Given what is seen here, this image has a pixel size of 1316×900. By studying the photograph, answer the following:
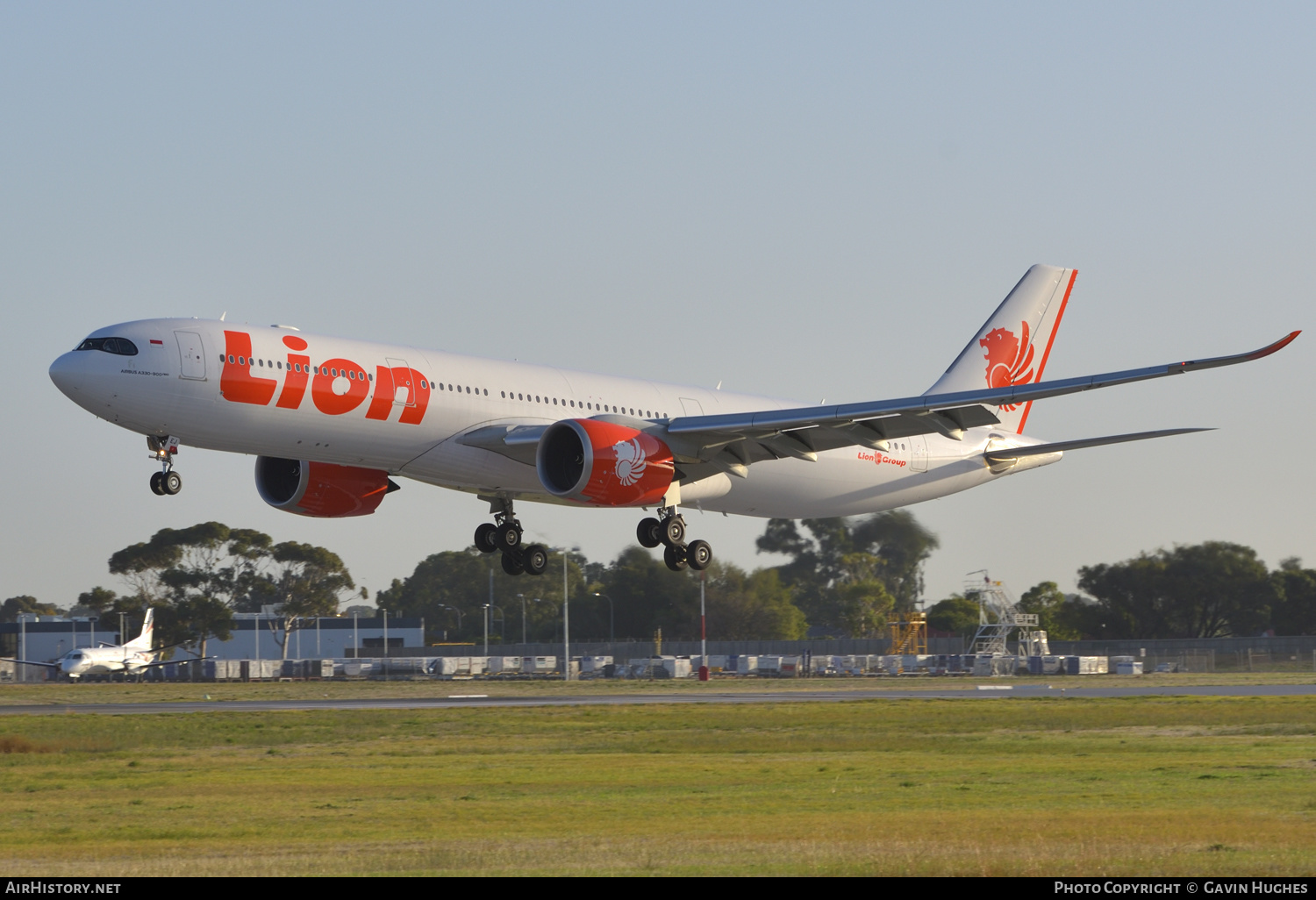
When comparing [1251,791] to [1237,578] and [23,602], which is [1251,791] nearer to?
[1237,578]

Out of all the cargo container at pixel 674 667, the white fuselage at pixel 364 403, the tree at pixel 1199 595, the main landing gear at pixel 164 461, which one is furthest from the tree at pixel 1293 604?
the main landing gear at pixel 164 461

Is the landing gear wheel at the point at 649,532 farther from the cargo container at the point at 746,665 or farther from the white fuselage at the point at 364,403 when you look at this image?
the cargo container at the point at 746,665

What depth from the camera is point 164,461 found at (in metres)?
33.9

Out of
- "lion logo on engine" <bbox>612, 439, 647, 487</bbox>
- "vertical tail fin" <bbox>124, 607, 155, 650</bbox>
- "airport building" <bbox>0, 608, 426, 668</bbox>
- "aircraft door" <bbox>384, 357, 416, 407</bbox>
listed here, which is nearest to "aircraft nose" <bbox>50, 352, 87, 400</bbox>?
"aircraft door" <bbox>384, 357, 416, 407</bbox>

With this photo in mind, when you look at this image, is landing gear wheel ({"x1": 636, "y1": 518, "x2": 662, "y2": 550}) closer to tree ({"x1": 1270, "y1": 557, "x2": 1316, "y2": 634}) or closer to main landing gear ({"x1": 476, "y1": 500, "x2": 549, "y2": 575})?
main landing gear ({"x1": 476, "y1": 500, "x2": 549, "y2": 575})

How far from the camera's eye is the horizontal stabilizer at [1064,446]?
38.1m

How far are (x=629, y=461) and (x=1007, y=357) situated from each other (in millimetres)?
19835

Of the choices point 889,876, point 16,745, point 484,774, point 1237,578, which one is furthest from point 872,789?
point 1237,578

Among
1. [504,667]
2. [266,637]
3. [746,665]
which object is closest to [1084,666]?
[746,665]

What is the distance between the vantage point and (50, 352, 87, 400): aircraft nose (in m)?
32.4

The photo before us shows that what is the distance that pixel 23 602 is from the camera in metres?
194

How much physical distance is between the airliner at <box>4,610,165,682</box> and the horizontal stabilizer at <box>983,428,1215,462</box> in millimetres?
66820

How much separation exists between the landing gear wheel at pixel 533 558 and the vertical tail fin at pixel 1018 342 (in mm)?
15002

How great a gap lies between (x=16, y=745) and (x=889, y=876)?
30.4 meters
